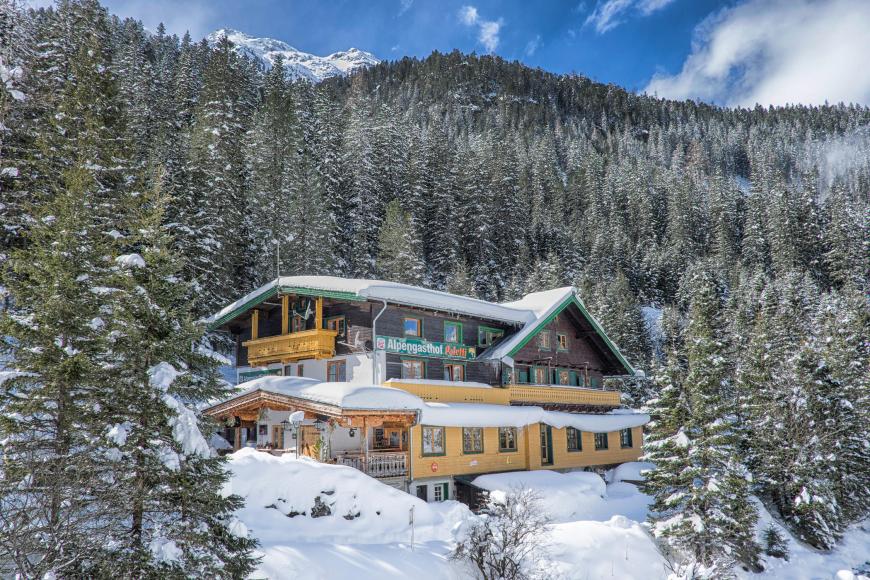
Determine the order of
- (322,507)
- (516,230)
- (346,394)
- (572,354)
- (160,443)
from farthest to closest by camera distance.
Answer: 1. (516,230)
2. (572,354)
3. (346,394)
4. (322,507)
5. (160,443)

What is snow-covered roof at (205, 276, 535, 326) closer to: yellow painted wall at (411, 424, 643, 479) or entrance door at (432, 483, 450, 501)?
yellow painted wall at (411, 424, 643, 479)

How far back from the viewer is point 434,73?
179 metres

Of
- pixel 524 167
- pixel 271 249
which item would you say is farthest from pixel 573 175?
pixel 271 249

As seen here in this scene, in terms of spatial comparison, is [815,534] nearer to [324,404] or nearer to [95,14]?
[324,404]

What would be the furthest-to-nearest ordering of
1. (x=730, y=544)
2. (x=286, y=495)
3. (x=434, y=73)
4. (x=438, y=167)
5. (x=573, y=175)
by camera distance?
(x=434, y=73)
(x=573, y=175)
(x=438, y=167)
(x=730, y=544)
(x=286, y=495)

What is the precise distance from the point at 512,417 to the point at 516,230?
50715 millimetres

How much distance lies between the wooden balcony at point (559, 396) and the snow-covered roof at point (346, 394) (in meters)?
8.14

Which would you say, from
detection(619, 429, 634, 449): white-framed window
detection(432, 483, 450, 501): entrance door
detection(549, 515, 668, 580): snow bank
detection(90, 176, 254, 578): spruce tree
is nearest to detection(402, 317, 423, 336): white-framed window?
detection(432, 483, 450, 501): entrance door

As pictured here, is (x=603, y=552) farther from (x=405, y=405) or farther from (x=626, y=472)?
(x=626, y=472)

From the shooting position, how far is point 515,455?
2934 cm

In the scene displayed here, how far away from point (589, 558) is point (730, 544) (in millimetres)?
6337

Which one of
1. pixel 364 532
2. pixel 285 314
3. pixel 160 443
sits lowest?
pixel 364 532

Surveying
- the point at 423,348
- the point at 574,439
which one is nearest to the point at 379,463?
the point at 423,348

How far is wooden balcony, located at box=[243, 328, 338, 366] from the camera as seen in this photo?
1073 inches
